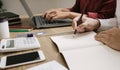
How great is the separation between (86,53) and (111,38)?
17 centimetres

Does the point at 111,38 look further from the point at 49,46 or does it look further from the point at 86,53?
the point at 49,46

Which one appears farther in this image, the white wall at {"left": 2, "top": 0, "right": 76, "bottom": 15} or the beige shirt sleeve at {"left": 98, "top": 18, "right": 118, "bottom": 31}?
the white wall at {"left": 2, "top": 0, "right": 76, "bottom": 15}

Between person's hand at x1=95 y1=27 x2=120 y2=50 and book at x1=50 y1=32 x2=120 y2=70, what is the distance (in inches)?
0.8

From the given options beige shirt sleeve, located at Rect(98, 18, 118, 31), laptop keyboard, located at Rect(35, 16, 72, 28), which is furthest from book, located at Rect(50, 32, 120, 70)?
laptop keyboard, located at Rect(35, 16, 72, 28)

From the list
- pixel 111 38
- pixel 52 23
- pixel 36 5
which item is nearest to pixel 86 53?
pixel 111 38

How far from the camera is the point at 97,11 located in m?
1.32

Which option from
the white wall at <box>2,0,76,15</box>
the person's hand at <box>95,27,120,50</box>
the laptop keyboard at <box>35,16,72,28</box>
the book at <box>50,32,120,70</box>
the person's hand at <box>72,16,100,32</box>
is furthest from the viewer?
the white wall at <box>2,0,76,15</box>

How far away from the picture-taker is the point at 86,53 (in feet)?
2.51

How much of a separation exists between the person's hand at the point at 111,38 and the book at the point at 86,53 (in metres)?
0.02

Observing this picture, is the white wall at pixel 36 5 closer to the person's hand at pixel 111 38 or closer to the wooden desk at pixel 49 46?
the wooden desk at pixel 49 46

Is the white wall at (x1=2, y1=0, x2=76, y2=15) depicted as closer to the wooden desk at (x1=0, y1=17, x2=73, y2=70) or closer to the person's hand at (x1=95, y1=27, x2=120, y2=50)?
the wooden desk at (x1=0, y1=17, x2=73, y2=70)

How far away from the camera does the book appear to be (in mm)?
671

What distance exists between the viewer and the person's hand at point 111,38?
814mm

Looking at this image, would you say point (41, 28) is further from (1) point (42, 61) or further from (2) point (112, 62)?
(2) point (112, 62)
